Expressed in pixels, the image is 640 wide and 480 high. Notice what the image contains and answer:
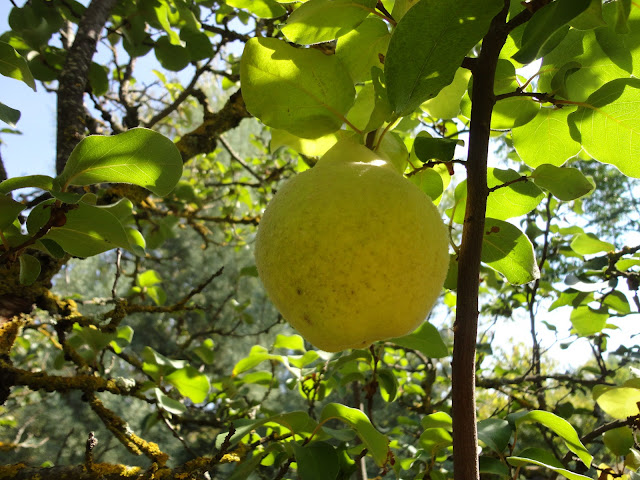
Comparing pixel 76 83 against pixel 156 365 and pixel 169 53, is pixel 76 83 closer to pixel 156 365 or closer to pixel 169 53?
pixel 169 53

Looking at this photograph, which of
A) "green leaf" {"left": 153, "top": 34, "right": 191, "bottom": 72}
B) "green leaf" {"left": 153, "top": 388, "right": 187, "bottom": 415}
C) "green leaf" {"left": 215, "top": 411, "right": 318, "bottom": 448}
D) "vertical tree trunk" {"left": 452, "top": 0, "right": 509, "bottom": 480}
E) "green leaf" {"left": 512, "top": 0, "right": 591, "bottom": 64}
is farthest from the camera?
"green leaf" {"left": 153, "top": 34, "right": 191, "bottom": 72}

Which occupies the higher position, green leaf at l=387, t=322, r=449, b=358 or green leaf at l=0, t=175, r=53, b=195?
green leaf at l=0, t=175, r=53, b=195

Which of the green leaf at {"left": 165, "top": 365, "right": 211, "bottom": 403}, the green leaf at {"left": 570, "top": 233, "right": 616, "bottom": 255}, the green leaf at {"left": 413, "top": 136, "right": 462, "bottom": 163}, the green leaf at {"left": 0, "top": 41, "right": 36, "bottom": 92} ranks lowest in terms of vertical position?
the green leaf at {"left": 165, "top": 365, "right": 211, "bottom": 403}

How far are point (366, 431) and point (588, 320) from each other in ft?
2.98

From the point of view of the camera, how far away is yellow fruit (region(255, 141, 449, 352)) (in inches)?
20.9

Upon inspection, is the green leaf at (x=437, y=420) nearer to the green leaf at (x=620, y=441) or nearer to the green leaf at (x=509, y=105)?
the green leaf at (x=620, y=441)

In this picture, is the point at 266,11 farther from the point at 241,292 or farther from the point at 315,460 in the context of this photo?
the point at 241,292

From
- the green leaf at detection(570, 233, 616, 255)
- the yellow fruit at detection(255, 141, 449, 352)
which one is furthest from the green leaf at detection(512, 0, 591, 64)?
the green leaf at detection(570, 233, 616, 255)

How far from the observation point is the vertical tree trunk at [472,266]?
1.90 ft

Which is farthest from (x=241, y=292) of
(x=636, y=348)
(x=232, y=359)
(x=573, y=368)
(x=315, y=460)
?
(x=315, y=460)

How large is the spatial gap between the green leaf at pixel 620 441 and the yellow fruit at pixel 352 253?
28.3 inches

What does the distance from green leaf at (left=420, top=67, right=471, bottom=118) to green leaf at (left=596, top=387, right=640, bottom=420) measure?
63cm

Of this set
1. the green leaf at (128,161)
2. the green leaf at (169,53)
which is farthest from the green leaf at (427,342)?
the green leaf at (169,53)

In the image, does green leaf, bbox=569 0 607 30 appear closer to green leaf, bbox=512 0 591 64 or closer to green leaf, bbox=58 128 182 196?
green leaf, bbox=512 0 591 64
